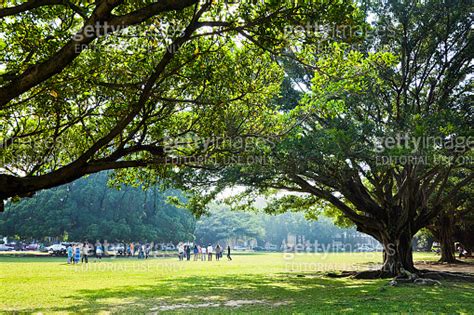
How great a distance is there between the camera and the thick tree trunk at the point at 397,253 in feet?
64.4

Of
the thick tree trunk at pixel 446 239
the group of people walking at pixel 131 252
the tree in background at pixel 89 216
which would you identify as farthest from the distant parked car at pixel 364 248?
the thick tree trunk at pixel 446 239

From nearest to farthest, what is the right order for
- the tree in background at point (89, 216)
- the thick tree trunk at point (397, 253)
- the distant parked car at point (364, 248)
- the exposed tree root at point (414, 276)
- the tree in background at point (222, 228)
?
the exposed tree root at point (414, 276), the thick tree trunk at point (397, 253), the tree in background at point (89, 216), the tree in background at point (222, 228), the distant parked car at point (364, 248)

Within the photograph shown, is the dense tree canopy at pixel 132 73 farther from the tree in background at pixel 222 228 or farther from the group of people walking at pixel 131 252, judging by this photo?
the tree in background at pixel 222 228

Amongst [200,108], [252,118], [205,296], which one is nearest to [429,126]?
[252,118]

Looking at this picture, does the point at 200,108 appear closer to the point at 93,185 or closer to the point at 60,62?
the point at 60,62

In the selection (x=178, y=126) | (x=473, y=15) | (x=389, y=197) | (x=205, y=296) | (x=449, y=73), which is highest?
(x=473, y=15)

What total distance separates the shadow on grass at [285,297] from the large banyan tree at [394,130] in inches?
163

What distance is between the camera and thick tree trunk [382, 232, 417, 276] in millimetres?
19625

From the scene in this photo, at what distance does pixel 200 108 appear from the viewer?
1120 centimetres

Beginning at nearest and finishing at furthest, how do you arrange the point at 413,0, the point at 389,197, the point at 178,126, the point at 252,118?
the point at 252,118, the point at 178,126, the point at 413,0, the point at 389,197

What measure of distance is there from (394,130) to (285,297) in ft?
22.9

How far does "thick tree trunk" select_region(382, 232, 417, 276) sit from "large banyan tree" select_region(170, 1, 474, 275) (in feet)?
0.15

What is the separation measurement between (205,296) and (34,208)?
36879 millimetres

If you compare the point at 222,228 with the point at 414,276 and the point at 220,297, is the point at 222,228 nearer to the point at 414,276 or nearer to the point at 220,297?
the point at 414,276
